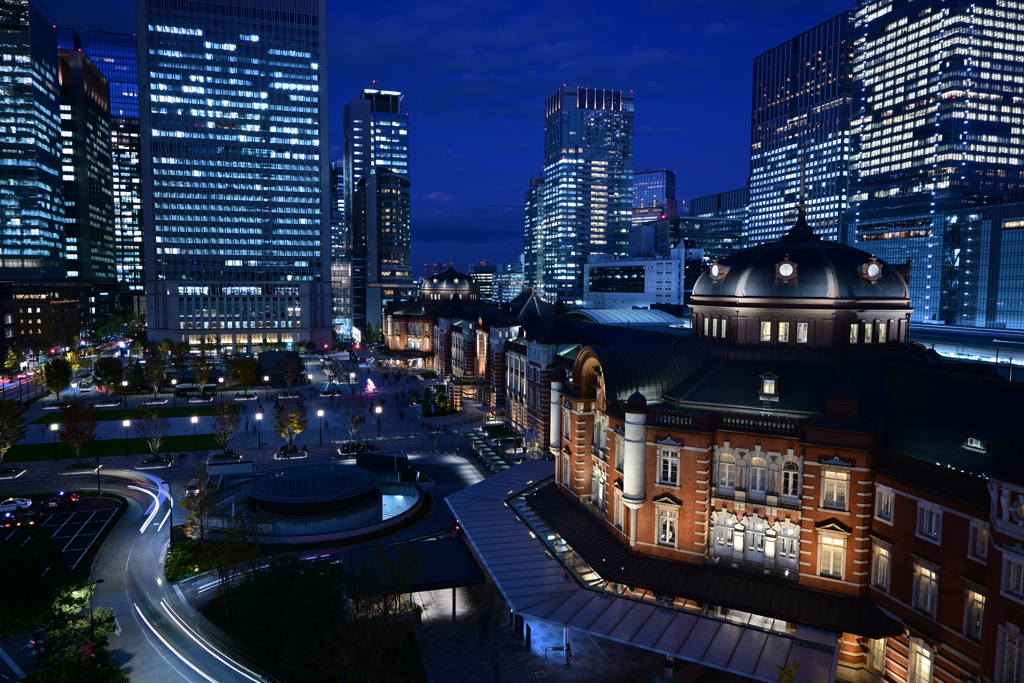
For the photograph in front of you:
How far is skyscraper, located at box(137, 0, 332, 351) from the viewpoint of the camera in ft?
555

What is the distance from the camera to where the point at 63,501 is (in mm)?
57562

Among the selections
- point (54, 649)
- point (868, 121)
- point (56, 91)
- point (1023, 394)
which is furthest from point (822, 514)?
point (56, 91)

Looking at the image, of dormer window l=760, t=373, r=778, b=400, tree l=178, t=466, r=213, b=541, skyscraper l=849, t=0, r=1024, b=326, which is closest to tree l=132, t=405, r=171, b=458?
tree l=178, t=466, r=213, b=541

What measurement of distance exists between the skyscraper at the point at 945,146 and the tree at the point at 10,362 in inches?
7727

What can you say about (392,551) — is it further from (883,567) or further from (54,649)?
(883,567)

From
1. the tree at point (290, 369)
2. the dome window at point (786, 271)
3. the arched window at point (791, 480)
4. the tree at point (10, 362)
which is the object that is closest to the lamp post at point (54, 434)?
the tree at point (290, 369)

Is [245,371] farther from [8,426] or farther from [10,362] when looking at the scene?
[10,362]

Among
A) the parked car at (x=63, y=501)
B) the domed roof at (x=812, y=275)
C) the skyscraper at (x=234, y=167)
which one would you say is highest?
the skyscraper at (x=234, y=167)

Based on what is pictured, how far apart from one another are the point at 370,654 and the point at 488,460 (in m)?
42.7

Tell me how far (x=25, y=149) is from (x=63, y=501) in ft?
490

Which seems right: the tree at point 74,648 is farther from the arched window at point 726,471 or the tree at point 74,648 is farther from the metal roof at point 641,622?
the arched window at point 726,471

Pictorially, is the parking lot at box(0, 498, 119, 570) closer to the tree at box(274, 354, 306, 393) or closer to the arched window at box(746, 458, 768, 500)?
the arched window at box(746, 458, 768, 500)

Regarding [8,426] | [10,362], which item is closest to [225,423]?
[8,426]

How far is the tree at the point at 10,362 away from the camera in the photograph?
389 ft
